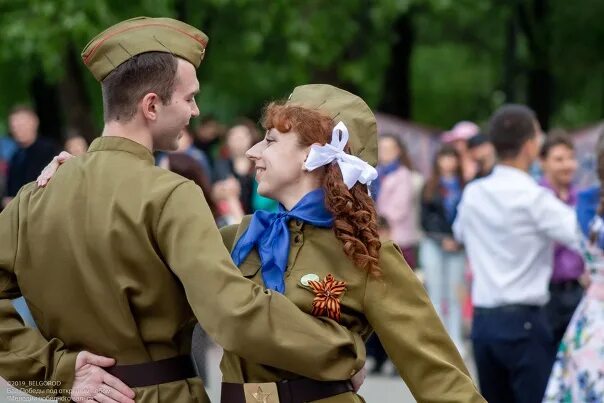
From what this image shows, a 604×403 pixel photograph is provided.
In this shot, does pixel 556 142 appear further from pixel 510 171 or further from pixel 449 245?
pixel 449 245

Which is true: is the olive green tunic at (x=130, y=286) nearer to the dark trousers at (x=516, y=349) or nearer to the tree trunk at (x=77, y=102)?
the dark trousers at (x=516, y=349)

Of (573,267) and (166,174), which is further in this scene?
(573,267)

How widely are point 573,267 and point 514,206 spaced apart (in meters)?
0.90

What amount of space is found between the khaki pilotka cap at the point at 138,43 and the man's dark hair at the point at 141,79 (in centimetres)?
2

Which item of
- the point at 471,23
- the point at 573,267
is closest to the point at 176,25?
the point at 573,267

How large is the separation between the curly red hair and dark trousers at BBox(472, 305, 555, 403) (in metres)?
3.31

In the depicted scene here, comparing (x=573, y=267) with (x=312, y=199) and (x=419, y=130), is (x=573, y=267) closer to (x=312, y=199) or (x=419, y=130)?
(x=312, y=199)

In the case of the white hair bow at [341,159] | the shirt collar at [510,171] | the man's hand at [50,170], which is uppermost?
the white hair bow at [341,159]

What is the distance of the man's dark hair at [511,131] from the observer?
25.7 ft

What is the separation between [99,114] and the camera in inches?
990

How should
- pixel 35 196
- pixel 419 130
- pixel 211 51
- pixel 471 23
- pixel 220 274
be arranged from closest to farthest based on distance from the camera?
pixel 220 274
pixel 35 196
pixel 419 130
pixel 211 51
pixel 471 23

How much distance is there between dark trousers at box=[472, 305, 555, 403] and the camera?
25.4 feet

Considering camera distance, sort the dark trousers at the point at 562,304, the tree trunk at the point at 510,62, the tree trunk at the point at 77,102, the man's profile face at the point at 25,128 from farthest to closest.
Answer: the tree trunk at the point at 77,102 → the tree trunk at the point at 510,62 → the man's profile face at the point at 25,128 → the dark trousers at the point at 562,304

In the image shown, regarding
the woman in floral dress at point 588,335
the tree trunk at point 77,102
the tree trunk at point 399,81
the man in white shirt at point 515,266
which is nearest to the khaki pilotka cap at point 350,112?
the woman in floral dress at point 588,335
